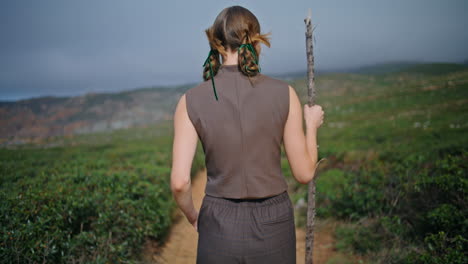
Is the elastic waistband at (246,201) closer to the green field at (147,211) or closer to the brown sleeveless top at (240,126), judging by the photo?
the brown sleeveless top at (240,126)

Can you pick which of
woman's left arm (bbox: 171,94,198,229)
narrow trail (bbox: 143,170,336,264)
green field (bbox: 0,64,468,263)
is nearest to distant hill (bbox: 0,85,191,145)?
woman's left arm (bbox: 171,94,198,229)

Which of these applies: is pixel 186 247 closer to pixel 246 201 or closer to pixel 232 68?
pixel 246 201

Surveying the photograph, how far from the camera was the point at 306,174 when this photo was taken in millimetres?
1662

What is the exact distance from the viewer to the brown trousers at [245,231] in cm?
155

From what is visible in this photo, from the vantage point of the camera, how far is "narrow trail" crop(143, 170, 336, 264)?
5.30 metres

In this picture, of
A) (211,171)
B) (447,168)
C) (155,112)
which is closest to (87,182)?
(211,171)

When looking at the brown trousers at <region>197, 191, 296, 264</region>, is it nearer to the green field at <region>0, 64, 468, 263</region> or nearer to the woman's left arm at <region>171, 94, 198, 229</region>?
the woman's left arm at <region>171, 94, 198, 229</region>

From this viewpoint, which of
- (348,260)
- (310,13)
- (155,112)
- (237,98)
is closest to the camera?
(237,98)

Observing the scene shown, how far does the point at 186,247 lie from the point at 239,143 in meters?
5.28

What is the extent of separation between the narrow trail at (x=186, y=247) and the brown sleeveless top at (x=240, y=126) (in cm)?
413

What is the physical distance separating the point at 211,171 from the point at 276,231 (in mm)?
500

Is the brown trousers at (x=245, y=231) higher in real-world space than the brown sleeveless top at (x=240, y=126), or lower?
lower

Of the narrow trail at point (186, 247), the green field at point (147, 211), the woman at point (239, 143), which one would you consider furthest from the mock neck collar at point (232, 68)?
the narrow trail at point (186, 247)

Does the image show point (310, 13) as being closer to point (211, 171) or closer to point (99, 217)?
point (211, 171)
